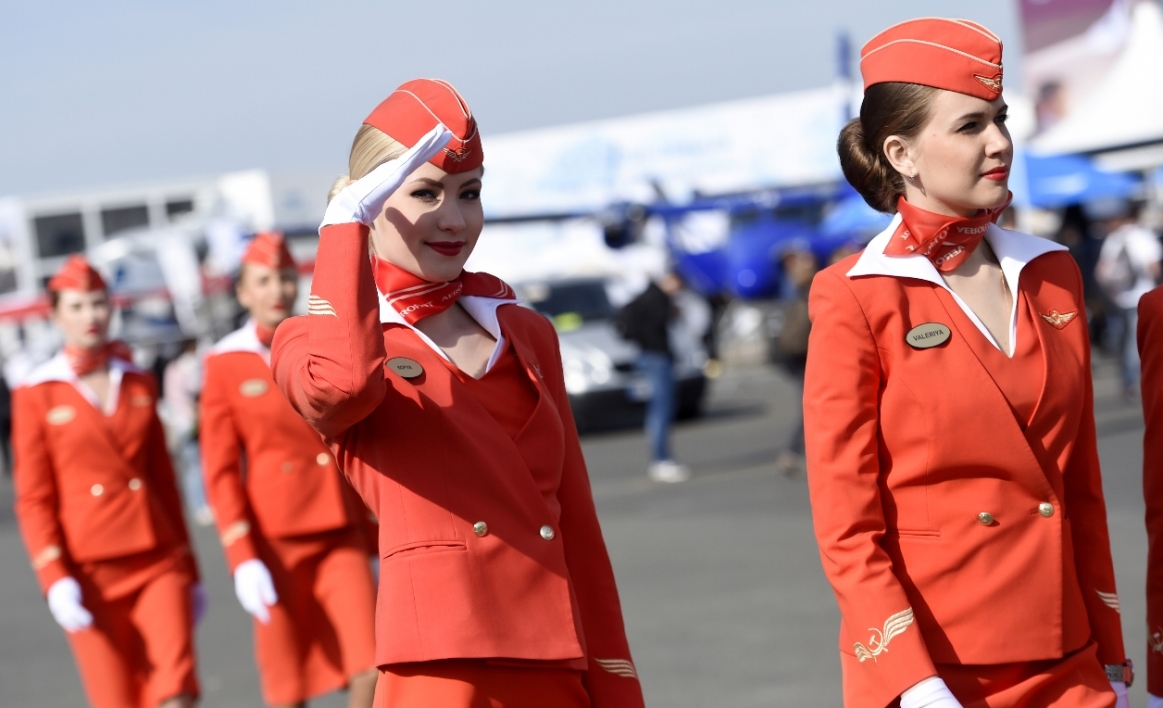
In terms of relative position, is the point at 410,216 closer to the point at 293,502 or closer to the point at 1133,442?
the point at 293,502

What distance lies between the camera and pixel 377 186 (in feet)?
8.59

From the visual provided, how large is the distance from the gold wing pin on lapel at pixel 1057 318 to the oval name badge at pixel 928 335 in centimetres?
23

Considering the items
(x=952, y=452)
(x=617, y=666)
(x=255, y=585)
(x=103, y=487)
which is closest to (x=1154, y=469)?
(x=952, y=452)

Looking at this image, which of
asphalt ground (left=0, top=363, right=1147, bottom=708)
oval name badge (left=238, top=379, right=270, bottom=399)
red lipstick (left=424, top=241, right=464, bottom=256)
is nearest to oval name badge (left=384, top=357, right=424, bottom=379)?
red lipstick (left=424, top=241, right=464, bottom=256)

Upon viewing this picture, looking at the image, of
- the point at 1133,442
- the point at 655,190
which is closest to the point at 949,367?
the point at 1133,442

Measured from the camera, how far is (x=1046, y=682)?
8.81 ft

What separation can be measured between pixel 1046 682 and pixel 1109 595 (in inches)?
10.3

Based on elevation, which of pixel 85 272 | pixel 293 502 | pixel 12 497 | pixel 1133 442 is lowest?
pixel 12 497

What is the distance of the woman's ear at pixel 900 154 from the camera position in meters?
2.85

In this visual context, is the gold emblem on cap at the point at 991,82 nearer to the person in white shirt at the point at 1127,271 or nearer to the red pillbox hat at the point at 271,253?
the red pillbox hat at the point at 271,253

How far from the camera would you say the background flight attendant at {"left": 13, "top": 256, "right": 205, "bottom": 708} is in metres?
5.26

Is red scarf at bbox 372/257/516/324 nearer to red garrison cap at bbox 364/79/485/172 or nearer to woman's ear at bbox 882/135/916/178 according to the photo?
red garrison cap at bbox 364/79/485/172

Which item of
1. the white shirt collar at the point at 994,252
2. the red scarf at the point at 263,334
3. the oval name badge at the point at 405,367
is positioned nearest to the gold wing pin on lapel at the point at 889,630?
the white shirt collar at the point at 994,252

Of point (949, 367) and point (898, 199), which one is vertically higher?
point (898, 199)
